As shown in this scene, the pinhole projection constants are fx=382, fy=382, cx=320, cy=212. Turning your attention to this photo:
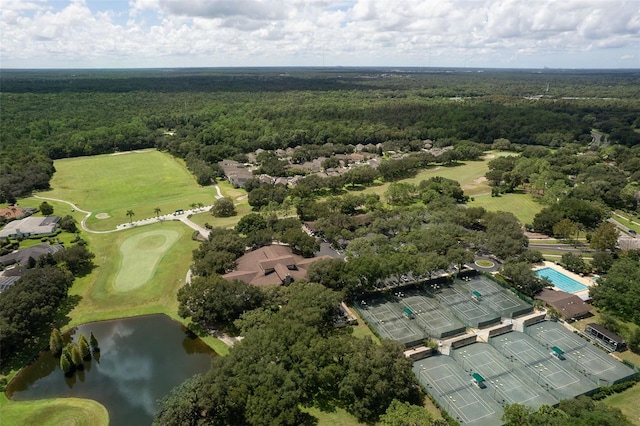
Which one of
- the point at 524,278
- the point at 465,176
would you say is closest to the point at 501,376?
the point at 524,278

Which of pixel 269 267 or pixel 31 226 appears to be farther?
pixel 31 226

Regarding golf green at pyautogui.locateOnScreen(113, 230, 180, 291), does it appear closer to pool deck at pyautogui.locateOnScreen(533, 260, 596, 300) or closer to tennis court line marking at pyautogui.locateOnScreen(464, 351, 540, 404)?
tennis court line marking at pyautogui.locateOnScreen(464, 351, 540, 404)

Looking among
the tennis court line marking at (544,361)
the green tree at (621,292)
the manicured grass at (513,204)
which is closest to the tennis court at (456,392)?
the tennis court line marking at (544,361)

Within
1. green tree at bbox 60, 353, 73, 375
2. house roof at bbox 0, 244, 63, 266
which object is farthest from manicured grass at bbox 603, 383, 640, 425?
house roof at bbox 0, 244, 63, 266

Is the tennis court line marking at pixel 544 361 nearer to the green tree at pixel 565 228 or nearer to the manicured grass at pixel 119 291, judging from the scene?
the green tree at pixel 565 228

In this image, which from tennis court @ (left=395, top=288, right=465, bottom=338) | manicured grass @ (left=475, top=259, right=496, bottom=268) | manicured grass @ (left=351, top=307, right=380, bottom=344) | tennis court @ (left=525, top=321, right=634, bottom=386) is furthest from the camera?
manicured grass @ (left=475, top=259, right=496, bottom=268)

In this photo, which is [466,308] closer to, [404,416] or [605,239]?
[404,416]
